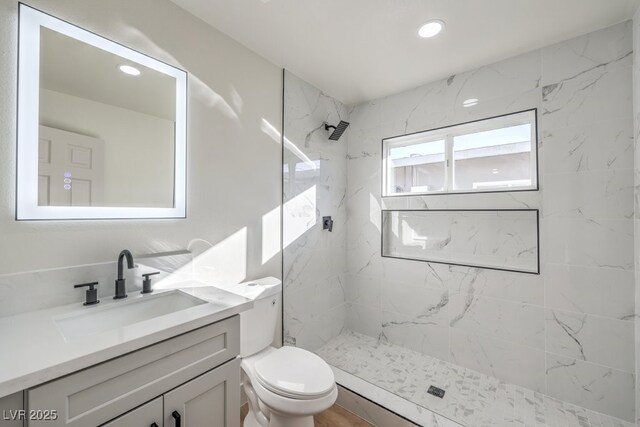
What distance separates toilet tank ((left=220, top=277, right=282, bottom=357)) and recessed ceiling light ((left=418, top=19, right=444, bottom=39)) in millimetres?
1821

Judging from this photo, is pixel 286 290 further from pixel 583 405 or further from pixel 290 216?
pixel 583 405

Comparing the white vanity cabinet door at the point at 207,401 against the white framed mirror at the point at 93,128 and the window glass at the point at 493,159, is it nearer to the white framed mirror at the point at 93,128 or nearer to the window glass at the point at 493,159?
the white framed mirror at the point at 93,128

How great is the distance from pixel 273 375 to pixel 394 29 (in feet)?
6.91

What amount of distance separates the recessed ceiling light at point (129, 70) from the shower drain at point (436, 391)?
8.56 feet

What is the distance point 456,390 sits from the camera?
1938 mm

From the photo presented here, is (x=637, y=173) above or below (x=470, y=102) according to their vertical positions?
below

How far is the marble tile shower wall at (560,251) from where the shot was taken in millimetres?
1659

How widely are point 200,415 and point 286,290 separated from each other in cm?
117

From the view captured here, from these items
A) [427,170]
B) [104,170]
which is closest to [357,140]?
[427,170]

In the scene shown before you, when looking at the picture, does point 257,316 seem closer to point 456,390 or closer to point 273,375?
point 273,375

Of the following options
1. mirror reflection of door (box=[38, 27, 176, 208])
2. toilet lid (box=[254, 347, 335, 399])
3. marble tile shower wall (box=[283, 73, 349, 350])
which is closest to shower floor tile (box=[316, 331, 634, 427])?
marble tile shower wall (box=[283, 73, 349, 350])

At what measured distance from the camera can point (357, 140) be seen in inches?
111

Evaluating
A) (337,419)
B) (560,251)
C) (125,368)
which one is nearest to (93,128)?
(125,368)

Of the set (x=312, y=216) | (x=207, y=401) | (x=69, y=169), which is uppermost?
(x=69, y=169)
